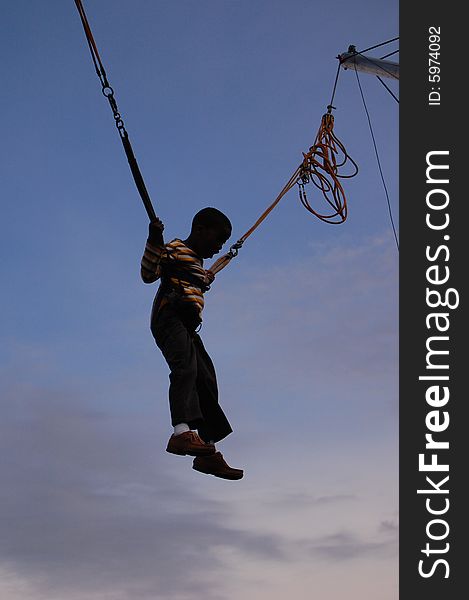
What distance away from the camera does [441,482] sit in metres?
8.78

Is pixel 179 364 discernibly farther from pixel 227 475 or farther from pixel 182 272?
pixel 227 475

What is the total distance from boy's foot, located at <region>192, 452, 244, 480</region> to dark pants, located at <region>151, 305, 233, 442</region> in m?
0.25

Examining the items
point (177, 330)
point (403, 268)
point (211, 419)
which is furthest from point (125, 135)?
point (403, 268)

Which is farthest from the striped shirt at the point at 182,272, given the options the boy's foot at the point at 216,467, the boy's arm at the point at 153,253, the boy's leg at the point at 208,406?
the boy's foot at the point at 216,467

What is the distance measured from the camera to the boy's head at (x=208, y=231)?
7.82 meters

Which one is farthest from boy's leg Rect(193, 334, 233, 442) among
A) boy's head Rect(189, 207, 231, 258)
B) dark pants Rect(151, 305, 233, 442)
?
boy's head Rect(189, 207, 231, 258)

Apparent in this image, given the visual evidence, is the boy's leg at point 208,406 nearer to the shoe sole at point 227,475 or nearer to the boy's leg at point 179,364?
the boy's leg at point 179,364

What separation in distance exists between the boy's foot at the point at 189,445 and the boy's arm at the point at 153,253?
110 centimetres

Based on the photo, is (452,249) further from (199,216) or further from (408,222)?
(199,216)

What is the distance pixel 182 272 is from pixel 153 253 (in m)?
0.37

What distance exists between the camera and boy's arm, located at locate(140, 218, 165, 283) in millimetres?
7371

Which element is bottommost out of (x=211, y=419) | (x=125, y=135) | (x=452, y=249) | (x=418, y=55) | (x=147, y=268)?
(x=211, y=419)

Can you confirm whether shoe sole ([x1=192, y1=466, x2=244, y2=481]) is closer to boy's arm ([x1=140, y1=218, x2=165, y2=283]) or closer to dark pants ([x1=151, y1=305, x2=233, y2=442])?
dark pants ([x1=151, y1=305, x2=233, y2=442])

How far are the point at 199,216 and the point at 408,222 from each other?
2.16 metres
